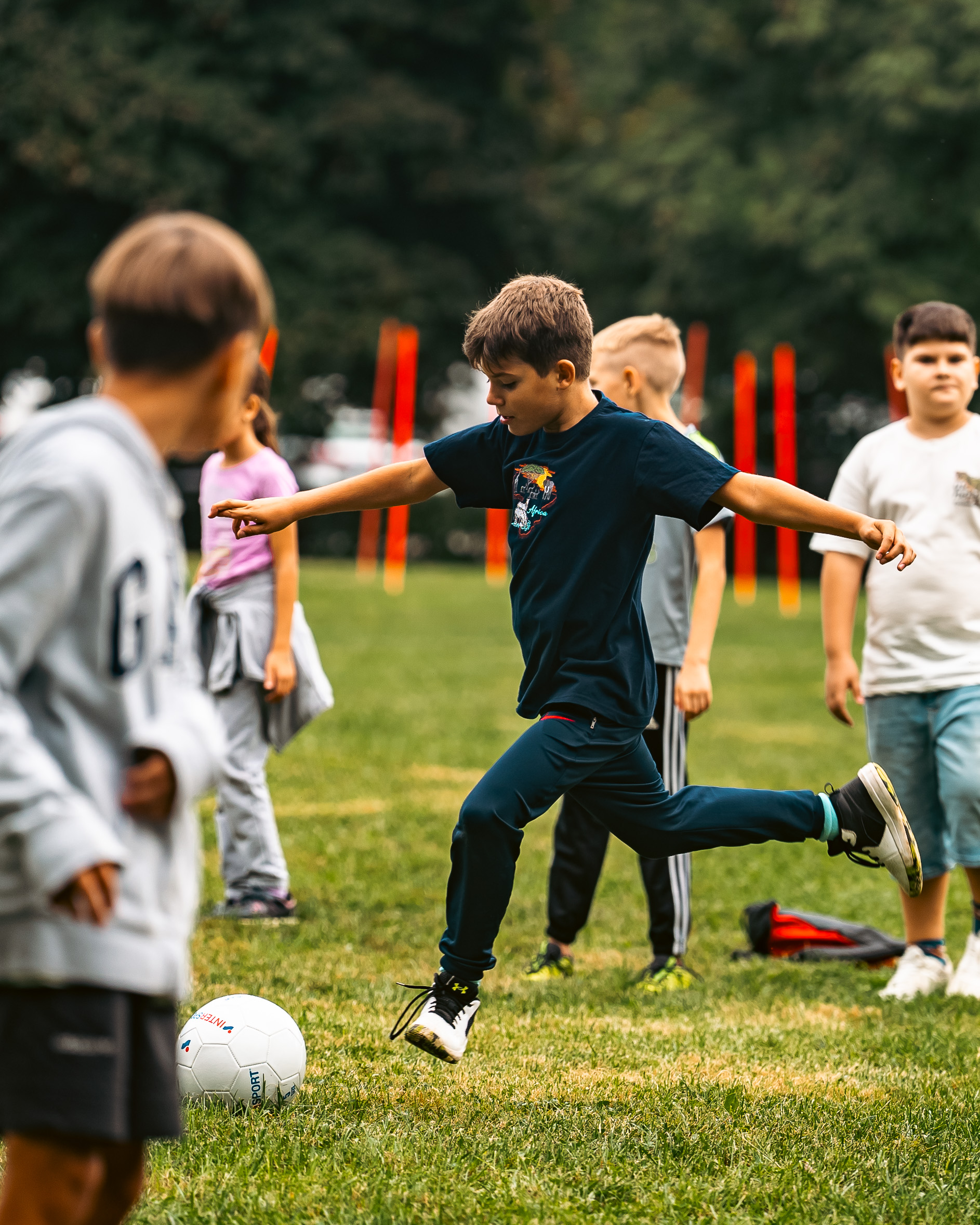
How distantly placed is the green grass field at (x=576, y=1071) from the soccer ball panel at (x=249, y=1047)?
0.14 m

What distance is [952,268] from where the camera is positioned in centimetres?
2588

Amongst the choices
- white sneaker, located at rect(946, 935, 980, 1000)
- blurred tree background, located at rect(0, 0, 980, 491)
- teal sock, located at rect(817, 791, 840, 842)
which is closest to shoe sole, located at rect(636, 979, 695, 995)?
white sneaker, located at rect(946, 935, 980, 1000)

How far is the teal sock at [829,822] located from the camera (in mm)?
3871

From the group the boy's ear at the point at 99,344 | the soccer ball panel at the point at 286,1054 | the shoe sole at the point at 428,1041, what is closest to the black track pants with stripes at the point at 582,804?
the shoe sole at the point at 428,1041

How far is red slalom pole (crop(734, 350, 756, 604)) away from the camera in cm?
2319

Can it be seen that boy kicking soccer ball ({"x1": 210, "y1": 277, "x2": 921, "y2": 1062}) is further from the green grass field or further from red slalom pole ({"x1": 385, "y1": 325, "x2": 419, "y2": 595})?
red slalom pole ({"x1": 385, "y1": 325, "x2": 419, "y2": 595})

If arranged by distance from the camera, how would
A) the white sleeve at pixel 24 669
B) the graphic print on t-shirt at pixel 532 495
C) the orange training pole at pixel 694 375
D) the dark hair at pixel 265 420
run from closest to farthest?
the white sleeve at pixel 24 669 < the graphic print on t-shirt at pixel 532 495 < the dark hair at pixel 265 420 < the orange training pole at pixel 694 375

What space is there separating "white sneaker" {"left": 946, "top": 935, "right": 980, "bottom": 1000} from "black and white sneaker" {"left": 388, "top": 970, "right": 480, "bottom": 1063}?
2.17 metres

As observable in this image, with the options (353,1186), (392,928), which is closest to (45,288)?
(392,928)

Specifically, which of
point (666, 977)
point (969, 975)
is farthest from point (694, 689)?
point (969, 975)

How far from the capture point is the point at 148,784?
80.1 inches

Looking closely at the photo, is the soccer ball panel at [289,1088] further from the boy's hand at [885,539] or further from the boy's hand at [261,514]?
the boy's hand at [885,539]

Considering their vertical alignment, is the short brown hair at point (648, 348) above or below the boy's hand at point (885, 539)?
above

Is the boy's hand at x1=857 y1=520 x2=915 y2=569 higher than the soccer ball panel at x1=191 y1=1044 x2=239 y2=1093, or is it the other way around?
the boy's hand at x1=857 y1=520 x2=915 y2=569
